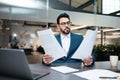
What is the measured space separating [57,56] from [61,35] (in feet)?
1.60

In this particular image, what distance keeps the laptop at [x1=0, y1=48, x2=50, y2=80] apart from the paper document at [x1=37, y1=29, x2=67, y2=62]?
1.89 feet

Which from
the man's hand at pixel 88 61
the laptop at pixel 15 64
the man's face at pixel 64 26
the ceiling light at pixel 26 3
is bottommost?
the man's hand at pixel 88 61

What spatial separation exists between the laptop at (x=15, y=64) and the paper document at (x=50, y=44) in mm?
577

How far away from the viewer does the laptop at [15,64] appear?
104cm

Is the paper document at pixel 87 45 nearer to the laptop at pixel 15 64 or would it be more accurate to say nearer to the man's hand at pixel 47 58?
the man's hand at pixel 47 58

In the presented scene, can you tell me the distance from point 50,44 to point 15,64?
2.13 feet

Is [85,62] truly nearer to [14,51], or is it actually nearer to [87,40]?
[87,40]

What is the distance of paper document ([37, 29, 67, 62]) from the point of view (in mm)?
1670

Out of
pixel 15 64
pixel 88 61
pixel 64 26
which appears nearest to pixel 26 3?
pixel 64 26

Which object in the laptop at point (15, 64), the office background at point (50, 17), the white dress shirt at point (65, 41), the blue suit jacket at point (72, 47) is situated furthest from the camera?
the office background at point (50, 17)

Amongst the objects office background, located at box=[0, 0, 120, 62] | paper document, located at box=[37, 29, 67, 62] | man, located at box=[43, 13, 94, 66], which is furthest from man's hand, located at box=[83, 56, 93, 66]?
office background, located at box=[0, 0, 120, 62]

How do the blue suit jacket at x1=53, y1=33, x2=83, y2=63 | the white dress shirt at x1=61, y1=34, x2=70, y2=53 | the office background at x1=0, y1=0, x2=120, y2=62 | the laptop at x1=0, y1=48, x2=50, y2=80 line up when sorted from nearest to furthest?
the laptop at x1=0, y1=48, x2=50, y2=80 < the blue suit jacket at x1=53, y1=33, x2=83, y2=63 < the white dress shirt at x1=61, y1=34, x2=70, y2=53 < the office background at x1=0, y1=0, x2=120, y2=62

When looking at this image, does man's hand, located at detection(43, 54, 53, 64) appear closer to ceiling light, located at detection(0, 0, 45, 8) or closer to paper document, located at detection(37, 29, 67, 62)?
paper document, located at detection(37, 29, 67, 62)

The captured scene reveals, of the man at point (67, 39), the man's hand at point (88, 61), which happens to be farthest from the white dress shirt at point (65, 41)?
the man's hand at point (88, 61)
